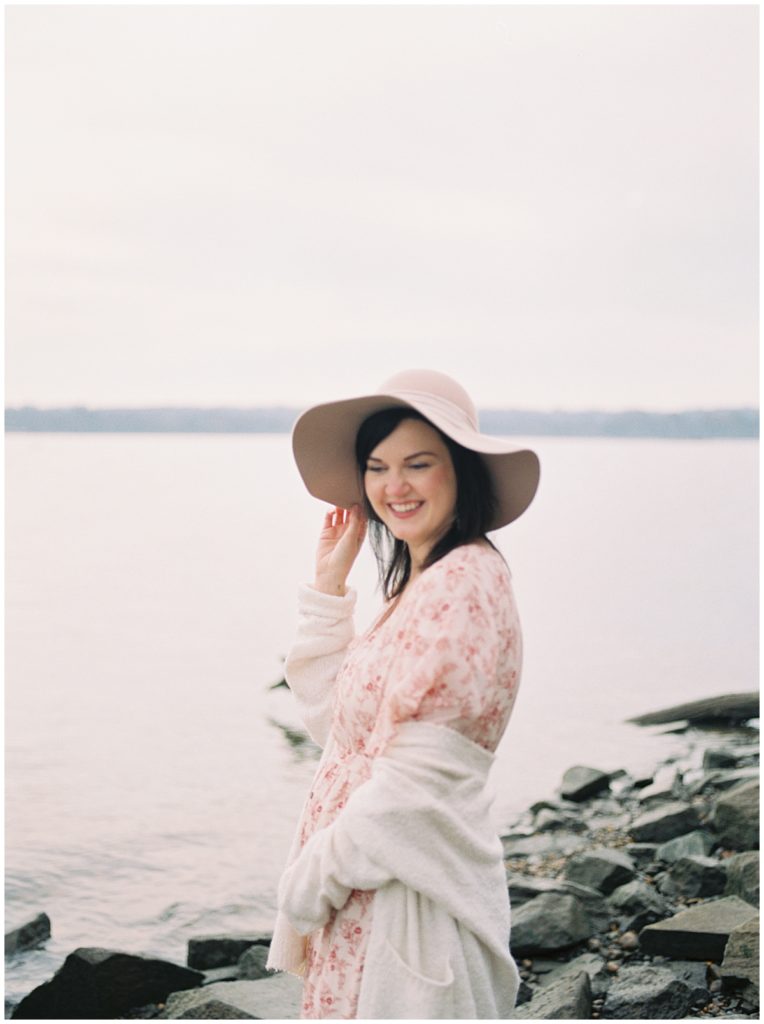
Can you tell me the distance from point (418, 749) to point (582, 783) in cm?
696

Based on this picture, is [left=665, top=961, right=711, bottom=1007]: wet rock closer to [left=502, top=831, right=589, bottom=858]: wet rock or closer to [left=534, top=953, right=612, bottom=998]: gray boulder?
[left=534, top=953, right=612, bottom=998]: gray boulder

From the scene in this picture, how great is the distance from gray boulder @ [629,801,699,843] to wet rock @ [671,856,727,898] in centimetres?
109

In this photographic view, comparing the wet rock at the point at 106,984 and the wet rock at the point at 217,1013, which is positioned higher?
the wet rock at the point at 217,1013

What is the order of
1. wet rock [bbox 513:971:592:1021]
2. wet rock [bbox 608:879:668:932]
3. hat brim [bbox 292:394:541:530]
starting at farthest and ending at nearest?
1. wet rock [bbox 608:879:668:932]
2. wet rock [bbox 513:971:592:1021]
3. hat brim [bbox 292:394:541:530]

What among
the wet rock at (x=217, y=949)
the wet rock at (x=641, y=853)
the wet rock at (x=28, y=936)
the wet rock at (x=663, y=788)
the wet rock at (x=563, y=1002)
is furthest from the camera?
the wet rock at (x=663, y=788)

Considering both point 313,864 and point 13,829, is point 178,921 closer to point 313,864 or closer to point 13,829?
point 13,829

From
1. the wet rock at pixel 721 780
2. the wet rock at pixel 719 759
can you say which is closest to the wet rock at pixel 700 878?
the wet rock at pixel 721 780

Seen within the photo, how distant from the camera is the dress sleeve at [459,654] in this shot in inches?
99.7

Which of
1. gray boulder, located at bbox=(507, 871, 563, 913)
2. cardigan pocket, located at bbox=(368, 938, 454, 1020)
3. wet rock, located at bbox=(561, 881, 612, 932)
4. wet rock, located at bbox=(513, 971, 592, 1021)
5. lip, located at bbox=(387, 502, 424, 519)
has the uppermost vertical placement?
lip, located at bbox=(387, 502, 424, 519)

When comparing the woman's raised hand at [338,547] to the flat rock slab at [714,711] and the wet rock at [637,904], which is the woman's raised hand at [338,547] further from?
the flat rock slab at [714,711]

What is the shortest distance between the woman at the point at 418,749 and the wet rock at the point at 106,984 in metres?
2.83

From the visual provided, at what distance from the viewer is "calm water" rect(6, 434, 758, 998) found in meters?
8.19

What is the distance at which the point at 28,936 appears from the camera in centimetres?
689

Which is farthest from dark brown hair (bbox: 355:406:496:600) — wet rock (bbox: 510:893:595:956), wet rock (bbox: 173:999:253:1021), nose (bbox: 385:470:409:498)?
wet rock (bbox: 510:893:595:956)
